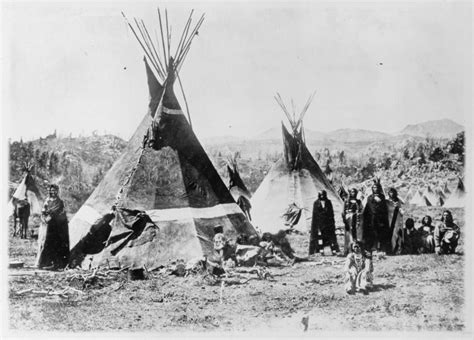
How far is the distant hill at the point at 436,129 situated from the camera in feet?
39.1

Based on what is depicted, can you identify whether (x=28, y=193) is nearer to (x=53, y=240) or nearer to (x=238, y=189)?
(x=53, y=240)

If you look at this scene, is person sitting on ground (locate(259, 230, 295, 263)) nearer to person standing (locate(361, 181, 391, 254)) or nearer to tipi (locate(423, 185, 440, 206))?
person standing (locate(361, 181, 391, 254))

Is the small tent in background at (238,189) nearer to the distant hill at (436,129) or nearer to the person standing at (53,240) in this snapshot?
the distant hill at (436,129)

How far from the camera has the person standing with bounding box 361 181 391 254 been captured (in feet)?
39.2

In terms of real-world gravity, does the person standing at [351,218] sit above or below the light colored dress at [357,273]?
above

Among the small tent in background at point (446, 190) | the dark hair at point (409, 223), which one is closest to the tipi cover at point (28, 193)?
the dark hair at point (409, 223)

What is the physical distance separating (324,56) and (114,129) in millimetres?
4217

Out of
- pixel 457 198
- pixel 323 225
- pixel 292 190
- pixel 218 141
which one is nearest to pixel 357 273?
pixel 323 225

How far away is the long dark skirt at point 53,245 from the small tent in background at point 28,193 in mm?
1130

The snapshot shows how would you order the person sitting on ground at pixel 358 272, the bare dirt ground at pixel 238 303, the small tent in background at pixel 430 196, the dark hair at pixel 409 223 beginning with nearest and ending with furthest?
1. the bare dirt ground at pixel 238 303
2. the person sitting on ground at pixel 358 272
3. the dark hair at pixel 409 223
4. the small tent in background at pixel 430 196

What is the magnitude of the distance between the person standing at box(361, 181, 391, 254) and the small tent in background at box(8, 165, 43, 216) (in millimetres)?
6316

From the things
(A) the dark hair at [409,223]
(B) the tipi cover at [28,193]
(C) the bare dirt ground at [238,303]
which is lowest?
(C) the bare dirt ground at [238,303]

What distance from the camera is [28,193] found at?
487 inches

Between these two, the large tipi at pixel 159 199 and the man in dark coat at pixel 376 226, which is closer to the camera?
the large tipi at pixel 159 199
